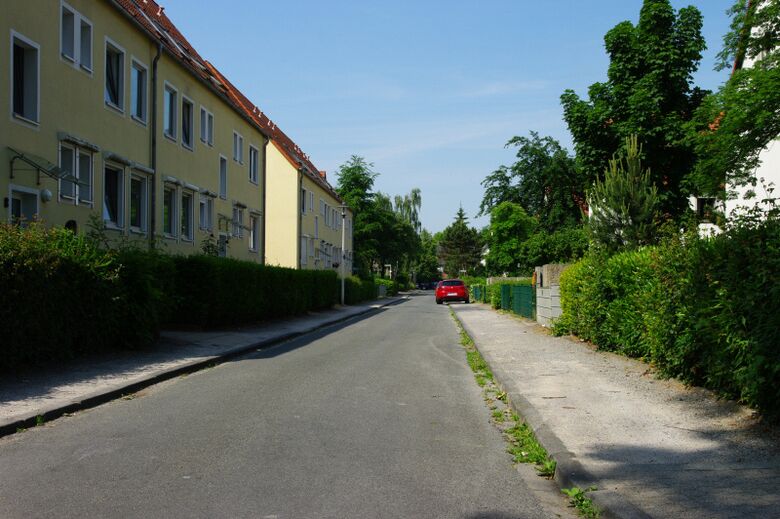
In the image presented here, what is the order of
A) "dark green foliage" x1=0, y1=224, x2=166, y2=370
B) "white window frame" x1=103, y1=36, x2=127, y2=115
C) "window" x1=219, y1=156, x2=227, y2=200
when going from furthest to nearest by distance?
1. "window" x1=219, y1=156, x2=227, y2=200
2. "white window frame" x1=103, y1=36, x2=127, y2=115
3. "dark green foliage" x1=0, y1=224, x2=166, y2=370

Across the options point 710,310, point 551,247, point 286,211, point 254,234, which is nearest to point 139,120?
point 254,234

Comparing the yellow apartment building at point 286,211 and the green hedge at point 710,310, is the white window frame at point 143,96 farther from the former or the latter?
the yellow apartment building at point 286,211

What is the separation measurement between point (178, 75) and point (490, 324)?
12.9m

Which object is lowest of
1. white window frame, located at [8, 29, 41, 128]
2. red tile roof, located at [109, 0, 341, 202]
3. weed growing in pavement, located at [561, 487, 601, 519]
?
weed growing in pavement, located at [561, 487, 601, 519]

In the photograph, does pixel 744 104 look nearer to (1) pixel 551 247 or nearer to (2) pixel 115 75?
(2) pixel 115 75

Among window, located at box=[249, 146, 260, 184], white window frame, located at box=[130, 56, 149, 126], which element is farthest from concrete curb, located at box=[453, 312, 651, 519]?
window, located at box=[249, 146, 260, 184]

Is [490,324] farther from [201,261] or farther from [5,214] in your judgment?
[5,214]

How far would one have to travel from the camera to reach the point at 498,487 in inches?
206

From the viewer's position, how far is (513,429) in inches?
292

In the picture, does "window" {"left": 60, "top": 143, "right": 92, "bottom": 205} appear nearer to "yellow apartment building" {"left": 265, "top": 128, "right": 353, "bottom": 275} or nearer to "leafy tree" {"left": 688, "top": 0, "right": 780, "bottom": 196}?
"leafy tree" {"left": 688, "top": 0, "right": 780, "bottom": 196}

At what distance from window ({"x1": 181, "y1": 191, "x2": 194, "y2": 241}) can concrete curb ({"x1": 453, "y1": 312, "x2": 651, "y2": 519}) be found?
683 inches

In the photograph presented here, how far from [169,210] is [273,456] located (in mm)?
17766

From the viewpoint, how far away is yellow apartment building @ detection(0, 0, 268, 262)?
13969 mm

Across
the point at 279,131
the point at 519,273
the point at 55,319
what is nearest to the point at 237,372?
the point at 55,319
